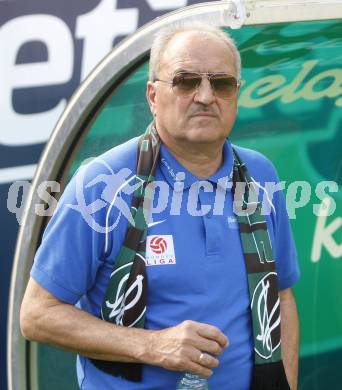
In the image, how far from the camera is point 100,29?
3.21 meters

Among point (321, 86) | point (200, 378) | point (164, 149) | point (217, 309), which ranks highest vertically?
point (321, 86)

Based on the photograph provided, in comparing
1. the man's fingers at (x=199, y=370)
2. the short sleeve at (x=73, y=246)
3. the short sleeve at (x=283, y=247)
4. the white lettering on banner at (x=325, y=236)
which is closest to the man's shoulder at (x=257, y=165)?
the short sleeve at (x=283, y=247)

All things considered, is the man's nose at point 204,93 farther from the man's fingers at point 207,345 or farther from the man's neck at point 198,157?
the man's fingers at point 207,345

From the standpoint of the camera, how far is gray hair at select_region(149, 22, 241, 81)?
2557 millimetres

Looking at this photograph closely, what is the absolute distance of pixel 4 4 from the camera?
124 inches

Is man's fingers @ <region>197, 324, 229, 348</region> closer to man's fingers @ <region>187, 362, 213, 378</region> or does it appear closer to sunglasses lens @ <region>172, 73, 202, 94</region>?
man's fingers @ <region>187, 362, 213, 378</region>

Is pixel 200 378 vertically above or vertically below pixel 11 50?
below

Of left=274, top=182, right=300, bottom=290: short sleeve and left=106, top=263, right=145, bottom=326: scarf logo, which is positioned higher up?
left=274, top=182, right=300, bottom=290: short sleeve

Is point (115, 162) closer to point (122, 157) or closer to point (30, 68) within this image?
point (122, 157)

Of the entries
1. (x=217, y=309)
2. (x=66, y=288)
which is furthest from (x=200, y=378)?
(x=66, y=288)

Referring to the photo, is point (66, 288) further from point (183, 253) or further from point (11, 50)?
point (11, 50)

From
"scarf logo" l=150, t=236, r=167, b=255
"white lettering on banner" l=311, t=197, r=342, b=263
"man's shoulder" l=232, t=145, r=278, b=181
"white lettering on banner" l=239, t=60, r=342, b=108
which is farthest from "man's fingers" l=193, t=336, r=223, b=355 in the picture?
"white lettering on banner" l=311, t=197, r=342, b=263

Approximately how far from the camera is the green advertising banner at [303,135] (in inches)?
117

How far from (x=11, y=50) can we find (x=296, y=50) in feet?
2.90
